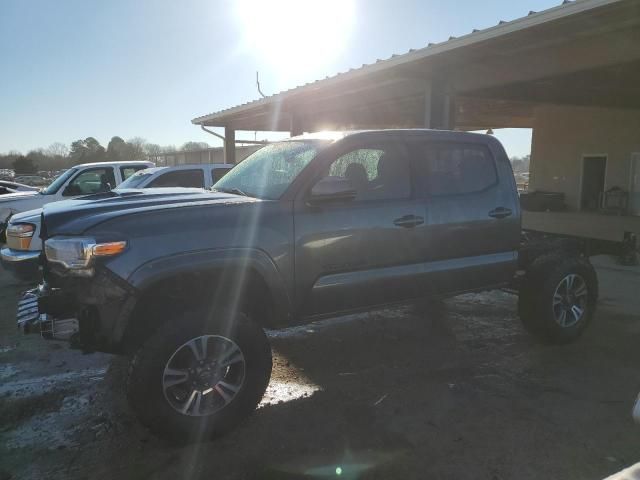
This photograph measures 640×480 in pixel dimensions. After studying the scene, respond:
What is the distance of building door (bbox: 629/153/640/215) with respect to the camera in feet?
53.9

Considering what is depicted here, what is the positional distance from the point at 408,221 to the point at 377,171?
0.50 metres

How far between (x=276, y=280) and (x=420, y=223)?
1348mm

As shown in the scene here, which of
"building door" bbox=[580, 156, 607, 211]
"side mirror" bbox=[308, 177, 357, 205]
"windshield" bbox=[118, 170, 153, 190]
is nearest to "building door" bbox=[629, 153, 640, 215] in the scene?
"building door" bbox=[580, 156, 607, 211]

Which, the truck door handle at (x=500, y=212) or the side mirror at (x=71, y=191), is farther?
the side mirror at (x=71, y=191)

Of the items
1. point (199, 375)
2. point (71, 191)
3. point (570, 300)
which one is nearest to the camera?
point (199, 375)

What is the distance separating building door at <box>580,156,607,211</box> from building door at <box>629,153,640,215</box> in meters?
1.40

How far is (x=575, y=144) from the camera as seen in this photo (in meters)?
18.4

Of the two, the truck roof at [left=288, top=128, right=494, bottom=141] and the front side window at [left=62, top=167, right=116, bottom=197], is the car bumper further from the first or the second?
the truck roof at [left=288, top=128, right=494, bottom=141]

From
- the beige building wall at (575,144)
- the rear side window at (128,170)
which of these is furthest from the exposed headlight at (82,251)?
the beige building wall at (575,144)

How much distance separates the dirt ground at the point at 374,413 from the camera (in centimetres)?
290

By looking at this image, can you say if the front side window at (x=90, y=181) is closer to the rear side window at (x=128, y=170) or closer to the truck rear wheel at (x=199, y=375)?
the rear side window at (x=128, y=170)

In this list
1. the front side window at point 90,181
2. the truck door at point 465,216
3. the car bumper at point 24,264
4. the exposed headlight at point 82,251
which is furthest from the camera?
the front side window at point 90,181

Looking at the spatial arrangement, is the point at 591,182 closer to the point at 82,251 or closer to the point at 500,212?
the point at 500,212

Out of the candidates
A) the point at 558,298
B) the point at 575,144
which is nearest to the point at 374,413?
the point at 558,298
